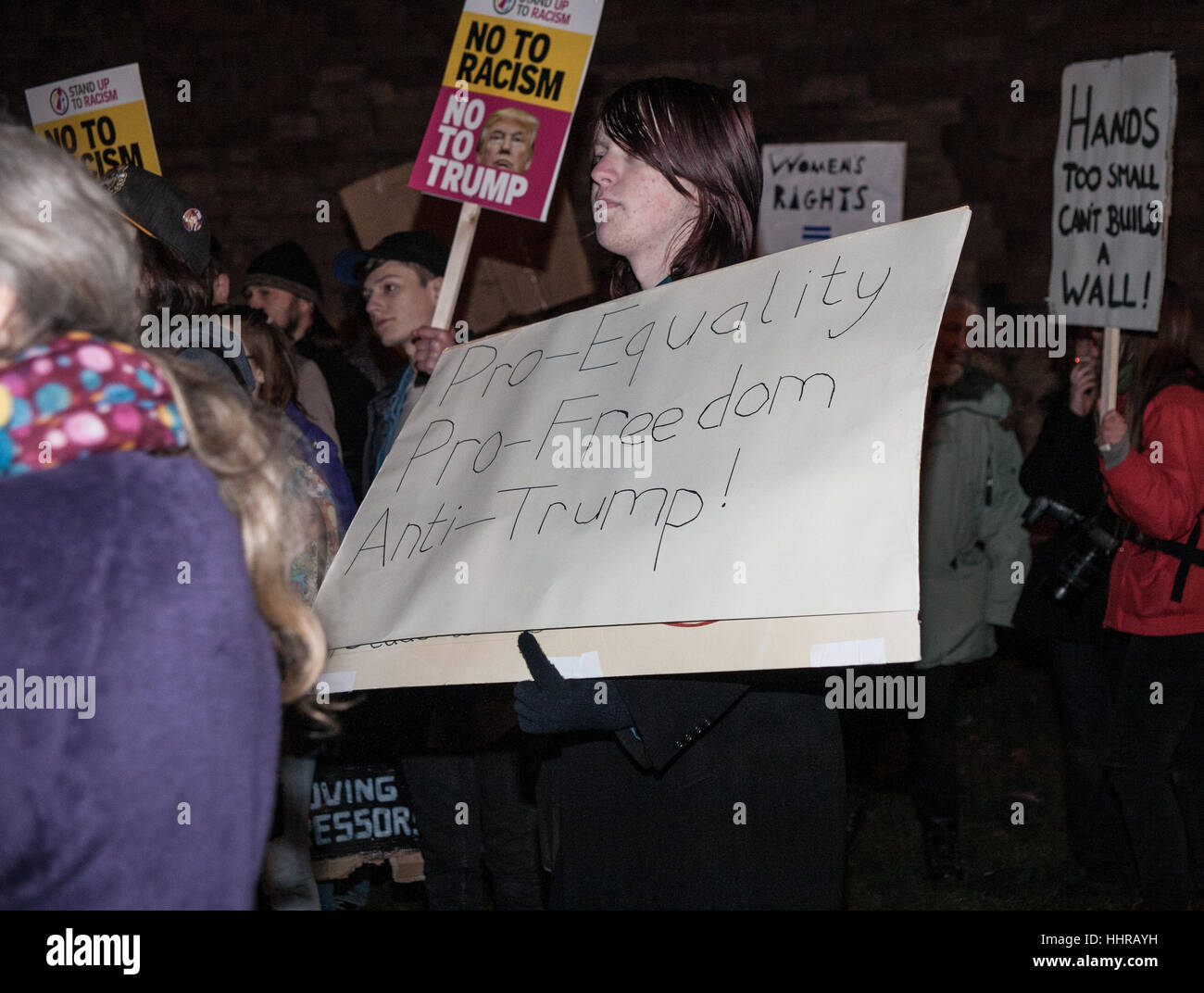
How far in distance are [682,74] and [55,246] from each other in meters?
7.30

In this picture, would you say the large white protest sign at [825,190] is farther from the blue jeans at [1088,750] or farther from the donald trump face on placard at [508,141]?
the donald trump face on placard at [508,141]

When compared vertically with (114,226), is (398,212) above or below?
above

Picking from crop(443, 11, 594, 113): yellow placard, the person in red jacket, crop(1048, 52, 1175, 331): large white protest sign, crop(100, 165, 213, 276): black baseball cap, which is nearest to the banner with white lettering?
crop(443, 11, 594, 113): yellow placard

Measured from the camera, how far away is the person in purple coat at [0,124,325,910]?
3.18 feet

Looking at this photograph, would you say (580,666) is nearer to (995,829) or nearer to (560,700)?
(560,700)

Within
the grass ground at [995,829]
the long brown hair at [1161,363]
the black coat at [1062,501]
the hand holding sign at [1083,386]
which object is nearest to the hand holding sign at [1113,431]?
the long brown hair at [1161,363]

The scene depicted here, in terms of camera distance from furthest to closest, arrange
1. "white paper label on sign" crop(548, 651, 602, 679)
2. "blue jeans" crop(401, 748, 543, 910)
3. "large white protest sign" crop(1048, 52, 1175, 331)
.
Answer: "blue jeans" crop(401, 748, 543, 910) < "large white protest sign" crop(1048, 52, 1175, 331) < "white paper label on sign" crop(548, 651, 602, 679)

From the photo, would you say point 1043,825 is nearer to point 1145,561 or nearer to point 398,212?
point 1145,561

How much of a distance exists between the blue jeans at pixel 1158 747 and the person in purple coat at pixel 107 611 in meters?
3.15

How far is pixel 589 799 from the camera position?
6.07 ft

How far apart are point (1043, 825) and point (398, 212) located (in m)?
3.77

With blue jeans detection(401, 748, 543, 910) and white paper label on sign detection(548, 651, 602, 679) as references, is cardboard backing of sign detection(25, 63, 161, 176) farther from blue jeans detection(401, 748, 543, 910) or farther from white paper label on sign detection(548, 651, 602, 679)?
white paper label on sign detection(548, 651, 602, 679)
